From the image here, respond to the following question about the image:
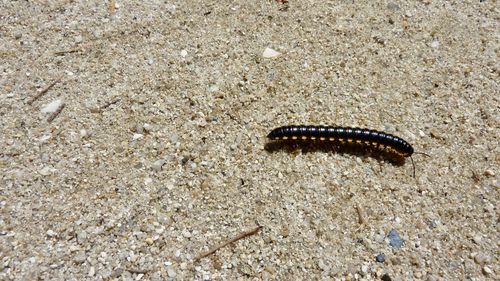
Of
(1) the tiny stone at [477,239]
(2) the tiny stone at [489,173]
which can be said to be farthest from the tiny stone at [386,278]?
(2) the tiny stone at [489,173]

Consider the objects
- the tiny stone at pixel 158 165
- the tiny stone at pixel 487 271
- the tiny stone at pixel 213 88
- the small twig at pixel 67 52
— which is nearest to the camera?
the tiny stone at pixel 487 271

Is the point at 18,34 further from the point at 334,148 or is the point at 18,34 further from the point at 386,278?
the point at 386,278

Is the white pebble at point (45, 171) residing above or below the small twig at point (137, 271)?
above

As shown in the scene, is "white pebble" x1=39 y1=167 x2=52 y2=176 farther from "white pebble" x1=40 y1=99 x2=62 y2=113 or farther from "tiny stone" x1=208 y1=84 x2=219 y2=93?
"tiny stone" x1=208 y1=84 x2=219 y2=93

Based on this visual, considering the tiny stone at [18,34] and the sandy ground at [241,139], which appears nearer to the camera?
the sandy ground at [241,139]

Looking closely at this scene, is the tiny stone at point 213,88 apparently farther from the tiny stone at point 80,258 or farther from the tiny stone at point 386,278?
the tiny stone at point 386,278

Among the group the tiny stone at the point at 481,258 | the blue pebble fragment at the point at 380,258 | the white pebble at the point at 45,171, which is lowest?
the white pebble at the point at 45,171

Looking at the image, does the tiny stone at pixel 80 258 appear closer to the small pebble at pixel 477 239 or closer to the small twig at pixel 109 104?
the small twig at pixel 109 104

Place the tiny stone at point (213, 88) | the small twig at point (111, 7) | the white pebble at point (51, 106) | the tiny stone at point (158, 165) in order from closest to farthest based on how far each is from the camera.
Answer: the tiny stone at point (158, 165) → the white pebble at point (51, 106) → the tiny stone at point (213, 88) → the small twig at point (111, 7)
